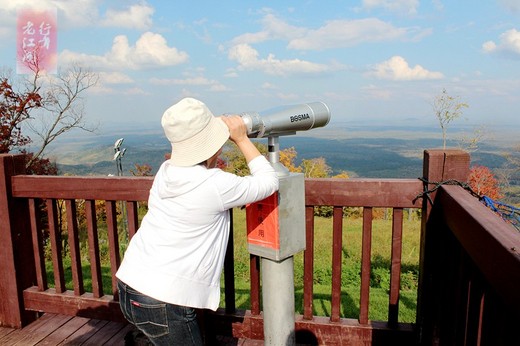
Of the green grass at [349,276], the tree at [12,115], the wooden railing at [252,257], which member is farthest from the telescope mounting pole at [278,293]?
the tree at [12,115]

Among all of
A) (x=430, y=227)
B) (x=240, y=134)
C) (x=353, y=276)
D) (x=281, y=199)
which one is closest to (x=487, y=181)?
(x=353, y=276)

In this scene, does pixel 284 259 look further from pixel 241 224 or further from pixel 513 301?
pixel 241 224

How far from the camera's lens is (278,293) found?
73.7 inches

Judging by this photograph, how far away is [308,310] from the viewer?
96.9 inches

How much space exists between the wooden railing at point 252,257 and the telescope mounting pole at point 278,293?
1.60ft

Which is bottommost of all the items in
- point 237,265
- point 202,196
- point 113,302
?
point 237,265

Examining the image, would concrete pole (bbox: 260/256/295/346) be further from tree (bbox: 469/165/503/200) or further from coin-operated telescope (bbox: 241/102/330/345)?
tree (bbox: 469/165/503/200)

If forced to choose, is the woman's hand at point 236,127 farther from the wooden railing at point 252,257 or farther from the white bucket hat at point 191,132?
the wooden railing at point 252,257

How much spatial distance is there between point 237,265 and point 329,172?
32.1 m

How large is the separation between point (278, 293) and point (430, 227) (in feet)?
2.77

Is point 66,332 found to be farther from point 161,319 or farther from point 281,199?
point 281,199

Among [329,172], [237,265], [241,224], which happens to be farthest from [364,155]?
[237,265]

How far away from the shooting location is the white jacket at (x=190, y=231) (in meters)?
1.59

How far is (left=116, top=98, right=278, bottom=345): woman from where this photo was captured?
159 centimetres
